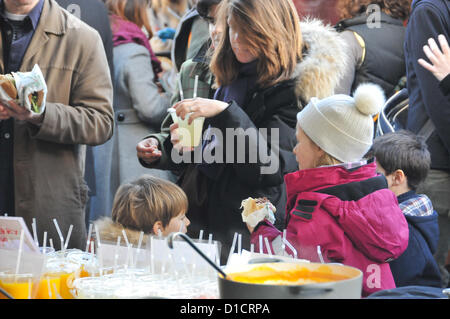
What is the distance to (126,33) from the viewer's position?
11.9ft

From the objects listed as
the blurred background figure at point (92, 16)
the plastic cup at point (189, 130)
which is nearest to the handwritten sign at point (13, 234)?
the plastic cup at point (189, 130)

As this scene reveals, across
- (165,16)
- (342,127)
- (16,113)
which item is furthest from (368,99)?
(165,16)

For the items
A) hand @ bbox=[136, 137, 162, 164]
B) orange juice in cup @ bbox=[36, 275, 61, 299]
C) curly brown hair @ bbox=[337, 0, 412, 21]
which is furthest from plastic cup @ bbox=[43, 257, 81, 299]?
curly brown hair @ bbox=[337, 0, 412, 21]

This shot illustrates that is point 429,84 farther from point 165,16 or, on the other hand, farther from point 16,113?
point 165,16

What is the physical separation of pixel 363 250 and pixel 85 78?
1215 millimetres

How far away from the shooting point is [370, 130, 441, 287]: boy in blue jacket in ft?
7.45

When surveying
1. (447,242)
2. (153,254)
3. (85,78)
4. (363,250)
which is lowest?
(447,242)

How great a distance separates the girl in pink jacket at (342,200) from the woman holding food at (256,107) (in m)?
0.23

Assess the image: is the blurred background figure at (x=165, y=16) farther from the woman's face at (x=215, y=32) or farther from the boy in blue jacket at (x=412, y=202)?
the boy in blue jacket at (x=412, y=202)

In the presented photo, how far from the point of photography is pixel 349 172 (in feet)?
6.51

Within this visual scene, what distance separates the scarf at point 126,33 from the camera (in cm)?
362

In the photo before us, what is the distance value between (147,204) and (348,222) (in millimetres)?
723
